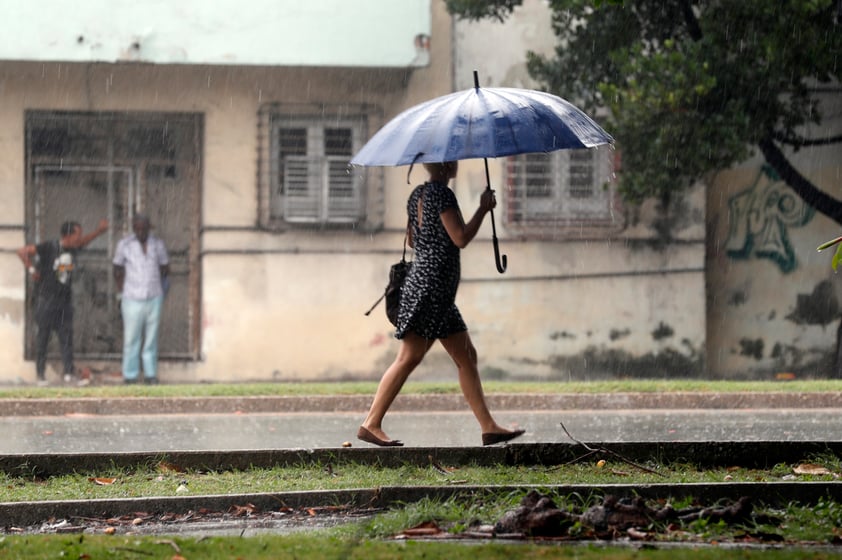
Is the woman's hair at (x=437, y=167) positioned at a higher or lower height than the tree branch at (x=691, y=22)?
lower

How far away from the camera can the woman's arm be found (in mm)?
7352

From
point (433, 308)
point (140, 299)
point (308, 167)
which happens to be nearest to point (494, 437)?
point (433, 308)

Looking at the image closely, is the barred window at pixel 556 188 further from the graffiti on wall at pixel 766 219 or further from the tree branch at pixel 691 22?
the tree branch at pixel 691 22

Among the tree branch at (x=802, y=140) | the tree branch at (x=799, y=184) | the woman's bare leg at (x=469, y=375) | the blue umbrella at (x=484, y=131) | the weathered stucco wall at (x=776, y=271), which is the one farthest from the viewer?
the weathered stucco wall at (x=776, y=271)

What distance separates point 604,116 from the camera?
16.1m

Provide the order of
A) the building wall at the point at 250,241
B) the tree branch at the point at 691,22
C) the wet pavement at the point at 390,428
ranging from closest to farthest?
1. the wet pavement at the point at 390,428
2. the tree branch at the point at 691,22
3. the building wall at the point at 250,241

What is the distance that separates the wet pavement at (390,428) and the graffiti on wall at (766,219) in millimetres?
5725

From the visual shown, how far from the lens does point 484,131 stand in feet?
23.6

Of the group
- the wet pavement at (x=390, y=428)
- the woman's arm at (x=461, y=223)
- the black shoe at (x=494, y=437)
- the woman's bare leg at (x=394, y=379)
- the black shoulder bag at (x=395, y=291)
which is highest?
the woman's arm at (x=461, y=223)

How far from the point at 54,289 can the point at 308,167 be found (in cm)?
342

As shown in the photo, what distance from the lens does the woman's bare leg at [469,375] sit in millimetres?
7602

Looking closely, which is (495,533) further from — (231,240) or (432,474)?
(231,240)

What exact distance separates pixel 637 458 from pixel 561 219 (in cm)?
1013

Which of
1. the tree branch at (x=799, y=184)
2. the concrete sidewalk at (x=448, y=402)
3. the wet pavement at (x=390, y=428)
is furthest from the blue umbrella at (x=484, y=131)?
the tree branch at (x=799, y=184)
